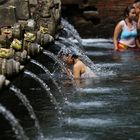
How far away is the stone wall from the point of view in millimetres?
22406

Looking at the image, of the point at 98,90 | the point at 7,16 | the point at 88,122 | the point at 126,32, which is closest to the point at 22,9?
the point at 7,16

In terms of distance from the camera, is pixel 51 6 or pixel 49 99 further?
pixel 51 6

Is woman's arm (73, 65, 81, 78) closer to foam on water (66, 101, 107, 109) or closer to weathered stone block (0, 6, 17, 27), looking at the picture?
weathered stone block (0, 6, 17, 27)

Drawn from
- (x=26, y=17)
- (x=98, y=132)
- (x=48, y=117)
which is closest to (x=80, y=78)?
(x=26, y=17)

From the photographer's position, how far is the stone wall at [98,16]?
22406mm

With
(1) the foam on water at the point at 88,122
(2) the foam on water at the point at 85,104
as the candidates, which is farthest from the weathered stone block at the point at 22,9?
(1) the foam on water at the point at 88,122

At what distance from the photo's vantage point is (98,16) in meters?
22.4

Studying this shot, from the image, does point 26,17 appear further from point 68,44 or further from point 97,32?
point 97,32

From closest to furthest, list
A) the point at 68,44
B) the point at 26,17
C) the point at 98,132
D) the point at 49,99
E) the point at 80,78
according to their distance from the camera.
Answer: the point at 98,132
the point at 49,99
the point at 80,78
the point at 26,17
the point at 68,44

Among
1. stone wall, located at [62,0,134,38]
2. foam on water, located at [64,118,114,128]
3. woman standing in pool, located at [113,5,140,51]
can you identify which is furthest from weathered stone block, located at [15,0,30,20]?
stone wall, located at [62,0,134,38]

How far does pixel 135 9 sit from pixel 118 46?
1.25 metres

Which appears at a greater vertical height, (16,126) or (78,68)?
(16,126)

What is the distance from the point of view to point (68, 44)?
1675 cm

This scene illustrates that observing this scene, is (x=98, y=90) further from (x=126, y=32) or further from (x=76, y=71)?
(x=126, y=32)
